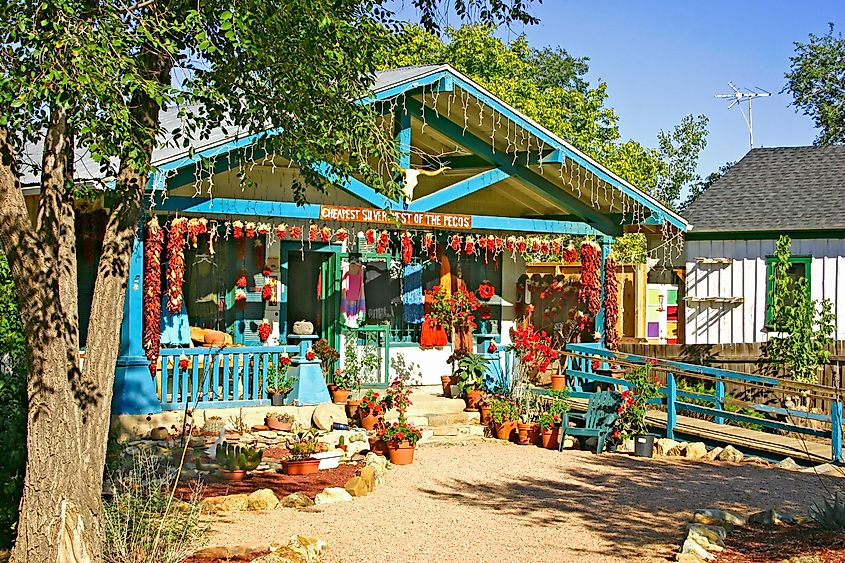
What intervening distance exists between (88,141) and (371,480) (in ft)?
17.4

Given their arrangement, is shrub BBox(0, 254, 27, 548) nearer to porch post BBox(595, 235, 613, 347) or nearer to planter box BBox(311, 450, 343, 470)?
planter box BBox(311, 450, 343, 470)

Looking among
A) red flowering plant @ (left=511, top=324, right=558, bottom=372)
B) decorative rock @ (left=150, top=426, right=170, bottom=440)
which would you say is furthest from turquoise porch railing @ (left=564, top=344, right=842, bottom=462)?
decorative rock @ (left=150, top=426, right=170, bottom=440)

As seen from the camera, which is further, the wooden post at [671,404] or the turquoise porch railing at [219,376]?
the wooden post at [671,404]

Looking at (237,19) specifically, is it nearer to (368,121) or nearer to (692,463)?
(368,121)

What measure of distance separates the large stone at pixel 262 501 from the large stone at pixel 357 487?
3.08 feet

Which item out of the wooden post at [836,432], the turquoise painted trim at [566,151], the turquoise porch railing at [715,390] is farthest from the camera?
the turquoise painted trim at [566,151]

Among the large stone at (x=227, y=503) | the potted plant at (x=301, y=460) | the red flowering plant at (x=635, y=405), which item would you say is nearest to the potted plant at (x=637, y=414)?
the red flowering plant at (x=635, y=405)

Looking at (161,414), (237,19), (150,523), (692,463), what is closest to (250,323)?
(161,414)

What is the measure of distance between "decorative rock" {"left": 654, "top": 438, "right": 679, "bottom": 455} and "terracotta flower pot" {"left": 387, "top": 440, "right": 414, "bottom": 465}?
347 cm

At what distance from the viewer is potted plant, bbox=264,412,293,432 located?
12555 millimetres

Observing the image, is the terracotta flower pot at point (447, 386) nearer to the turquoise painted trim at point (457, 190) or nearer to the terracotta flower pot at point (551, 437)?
the terracotta flower pot at point (551, 437)

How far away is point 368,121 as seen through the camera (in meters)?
8.23

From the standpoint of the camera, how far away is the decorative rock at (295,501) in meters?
9.09

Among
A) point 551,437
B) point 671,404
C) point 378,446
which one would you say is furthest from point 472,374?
point 378,446
